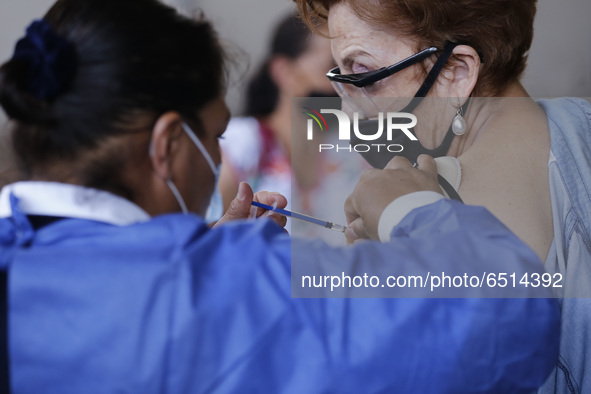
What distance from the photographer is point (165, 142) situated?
0.91 meters

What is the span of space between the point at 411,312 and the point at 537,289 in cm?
21

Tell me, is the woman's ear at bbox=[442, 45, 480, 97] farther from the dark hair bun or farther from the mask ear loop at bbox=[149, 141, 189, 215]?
the dark hair bun

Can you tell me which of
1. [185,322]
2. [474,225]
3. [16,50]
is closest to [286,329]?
[185,322]

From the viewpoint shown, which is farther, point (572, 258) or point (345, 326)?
point (572, 258)

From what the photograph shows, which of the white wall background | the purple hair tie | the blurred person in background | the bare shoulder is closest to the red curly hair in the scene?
the bare shoulder

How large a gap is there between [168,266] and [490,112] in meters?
0.83

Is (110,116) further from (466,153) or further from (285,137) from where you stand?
(285,137)

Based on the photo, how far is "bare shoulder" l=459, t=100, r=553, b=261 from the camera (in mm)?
1107

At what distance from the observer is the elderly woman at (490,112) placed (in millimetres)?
1110

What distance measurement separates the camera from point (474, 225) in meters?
0.89

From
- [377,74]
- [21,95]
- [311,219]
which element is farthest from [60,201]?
[377,74]

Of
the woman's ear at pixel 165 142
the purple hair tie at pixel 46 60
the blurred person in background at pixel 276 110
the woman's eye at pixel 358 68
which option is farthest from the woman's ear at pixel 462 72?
the blurred person in background at pixel 276 110

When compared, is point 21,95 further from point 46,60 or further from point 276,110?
point 276,110

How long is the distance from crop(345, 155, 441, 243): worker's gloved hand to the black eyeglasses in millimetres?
263
